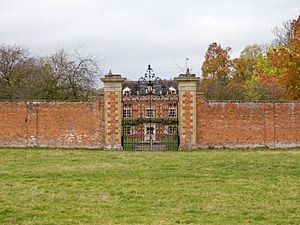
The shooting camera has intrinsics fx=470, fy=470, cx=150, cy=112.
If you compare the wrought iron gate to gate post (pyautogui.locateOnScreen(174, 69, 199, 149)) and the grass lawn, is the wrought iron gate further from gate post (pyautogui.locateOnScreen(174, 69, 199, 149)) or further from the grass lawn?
the grass lawn

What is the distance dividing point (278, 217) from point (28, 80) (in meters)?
25.8

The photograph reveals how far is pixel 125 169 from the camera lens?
45.6ft

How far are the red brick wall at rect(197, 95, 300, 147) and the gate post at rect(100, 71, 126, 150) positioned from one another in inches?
144

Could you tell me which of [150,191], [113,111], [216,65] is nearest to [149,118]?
[113,111]

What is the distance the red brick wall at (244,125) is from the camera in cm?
2177

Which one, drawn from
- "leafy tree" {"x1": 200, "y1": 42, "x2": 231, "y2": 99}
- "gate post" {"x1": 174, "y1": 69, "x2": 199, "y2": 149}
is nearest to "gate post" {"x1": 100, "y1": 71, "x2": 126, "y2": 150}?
"gate post" {"x1": 174, "y1": 69, "x2": 199, "y2": 149}

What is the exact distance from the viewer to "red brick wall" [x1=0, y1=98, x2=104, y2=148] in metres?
21.7

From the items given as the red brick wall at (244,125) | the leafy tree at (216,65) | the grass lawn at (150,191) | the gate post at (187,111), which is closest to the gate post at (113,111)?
the gate post at (187,111)

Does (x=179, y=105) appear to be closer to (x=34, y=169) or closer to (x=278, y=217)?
(x=34, y=169)

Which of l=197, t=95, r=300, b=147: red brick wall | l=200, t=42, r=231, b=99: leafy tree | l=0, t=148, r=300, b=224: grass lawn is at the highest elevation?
l=200, t=42, r=231, b=99: leafy tree

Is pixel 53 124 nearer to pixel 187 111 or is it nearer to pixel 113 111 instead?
pixel 113 111

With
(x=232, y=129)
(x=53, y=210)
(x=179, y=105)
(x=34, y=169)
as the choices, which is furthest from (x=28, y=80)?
(x=53, y=210)

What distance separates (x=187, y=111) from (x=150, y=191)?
11.6 metres

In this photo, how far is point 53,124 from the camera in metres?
21.8
